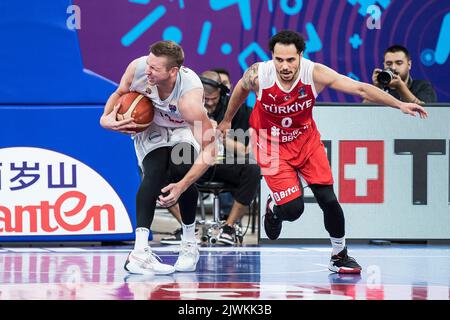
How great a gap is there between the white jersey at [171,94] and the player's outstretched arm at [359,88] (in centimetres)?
92

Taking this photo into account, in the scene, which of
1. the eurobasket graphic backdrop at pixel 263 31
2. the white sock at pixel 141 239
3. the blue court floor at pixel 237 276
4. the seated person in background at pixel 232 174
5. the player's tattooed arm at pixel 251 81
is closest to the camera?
the blue court floor at pixel 237 276

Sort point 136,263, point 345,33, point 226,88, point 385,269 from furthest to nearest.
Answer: point 345,33
point 226,88
point 385,269
point 136,263

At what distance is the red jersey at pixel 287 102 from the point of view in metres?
7.14

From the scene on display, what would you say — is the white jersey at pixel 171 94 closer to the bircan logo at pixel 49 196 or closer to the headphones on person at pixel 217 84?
the bircan logo at pixel 49 196

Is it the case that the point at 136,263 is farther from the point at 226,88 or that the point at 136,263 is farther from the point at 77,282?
the point at 226,88

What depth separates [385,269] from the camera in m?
7.41

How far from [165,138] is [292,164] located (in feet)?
3.39

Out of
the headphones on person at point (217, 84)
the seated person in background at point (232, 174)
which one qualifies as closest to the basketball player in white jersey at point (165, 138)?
the seated person in background at point (232, 174)

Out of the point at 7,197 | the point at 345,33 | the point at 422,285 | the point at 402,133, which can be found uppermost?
the point at 345,33

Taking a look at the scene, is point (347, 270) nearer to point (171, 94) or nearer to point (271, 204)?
point (271, 204)

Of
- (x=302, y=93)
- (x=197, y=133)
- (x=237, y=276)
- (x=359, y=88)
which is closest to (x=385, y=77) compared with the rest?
(x=302, y=93)

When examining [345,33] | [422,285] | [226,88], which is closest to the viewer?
[422,285]

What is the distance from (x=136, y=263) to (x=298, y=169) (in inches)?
59.0
